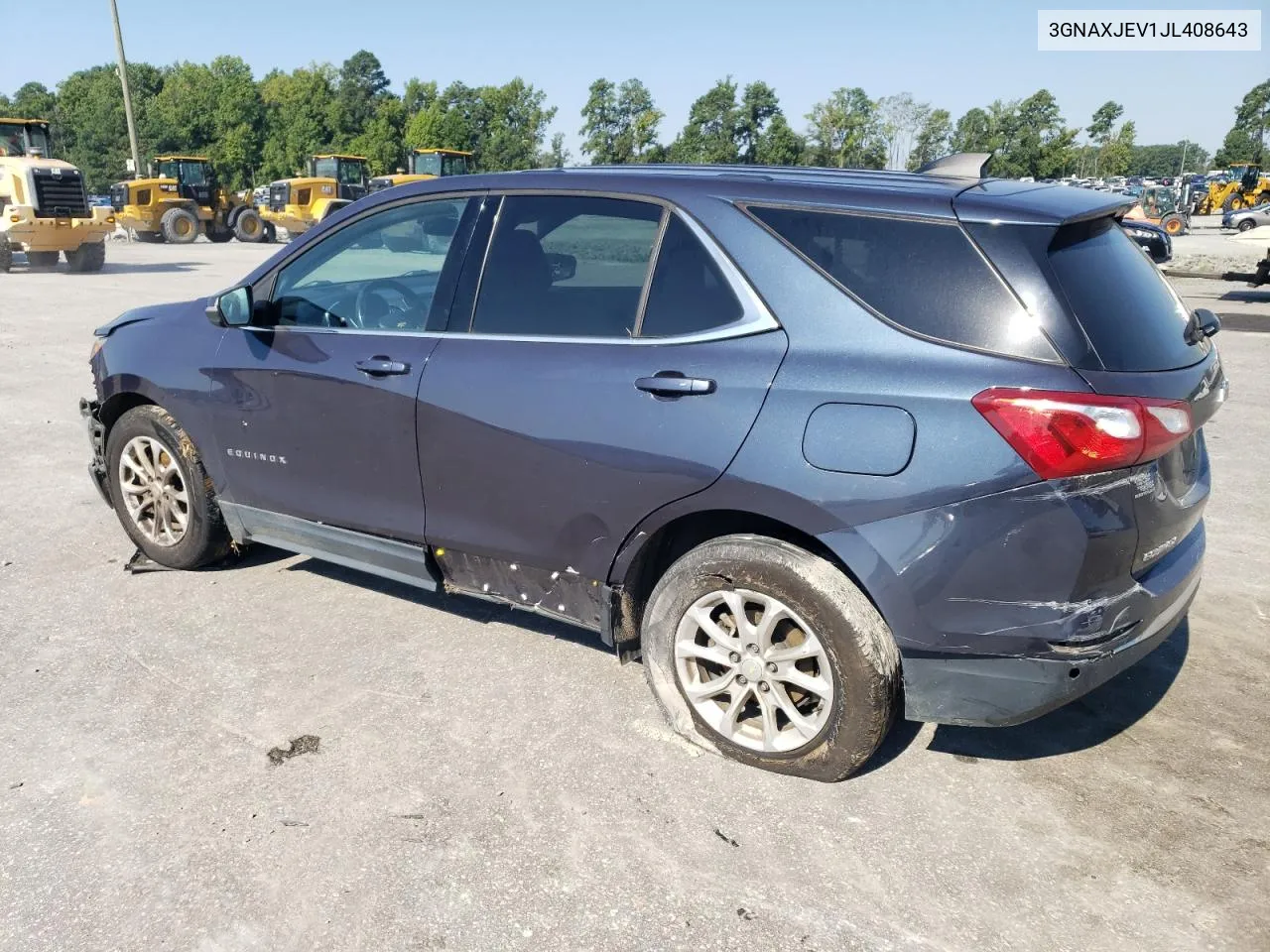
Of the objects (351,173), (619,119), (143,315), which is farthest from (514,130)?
(143,315)

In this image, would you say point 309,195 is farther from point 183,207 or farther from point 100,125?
point 100,125

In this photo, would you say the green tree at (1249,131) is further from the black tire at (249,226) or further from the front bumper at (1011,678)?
the front bumper at (1011,678)

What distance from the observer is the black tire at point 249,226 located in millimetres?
32812

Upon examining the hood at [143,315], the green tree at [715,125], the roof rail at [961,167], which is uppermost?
the green tree at [715,125]

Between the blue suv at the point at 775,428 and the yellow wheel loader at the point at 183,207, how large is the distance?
30.9m

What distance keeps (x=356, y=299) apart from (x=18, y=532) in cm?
264

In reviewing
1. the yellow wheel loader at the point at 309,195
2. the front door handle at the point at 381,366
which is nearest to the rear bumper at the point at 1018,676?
the front door handle at the point at 381,366

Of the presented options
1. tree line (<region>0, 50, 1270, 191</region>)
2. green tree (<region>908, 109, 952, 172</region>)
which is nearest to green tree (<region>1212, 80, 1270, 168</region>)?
tree line (<region>0, 50, 1270, 191</region>)

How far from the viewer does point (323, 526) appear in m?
3.94

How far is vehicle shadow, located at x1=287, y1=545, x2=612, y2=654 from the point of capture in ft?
13.1

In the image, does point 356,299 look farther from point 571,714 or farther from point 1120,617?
point 1120,617

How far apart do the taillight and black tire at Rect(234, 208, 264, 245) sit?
113 ft

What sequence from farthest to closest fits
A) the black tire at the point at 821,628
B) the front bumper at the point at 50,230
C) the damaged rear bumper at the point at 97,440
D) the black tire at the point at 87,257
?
the black tire at the point at 87,257 < the front bumper at the point at 50,230 < the damaged rear bumper at the point at 97,440 < the black tire at the point at 821,628

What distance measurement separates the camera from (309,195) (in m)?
32.2
